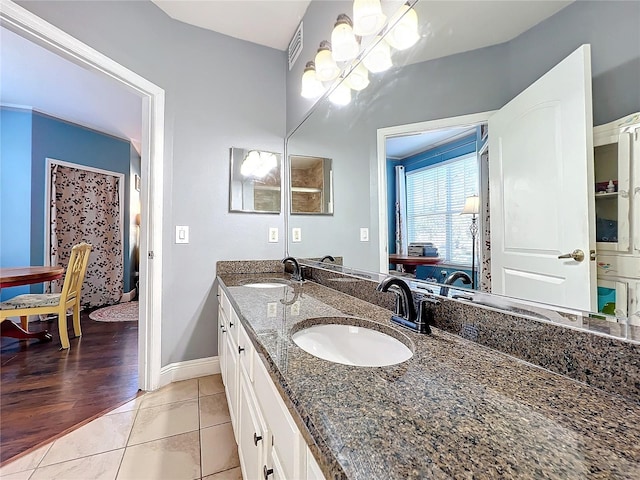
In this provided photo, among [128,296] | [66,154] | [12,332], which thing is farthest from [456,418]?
[128,296]

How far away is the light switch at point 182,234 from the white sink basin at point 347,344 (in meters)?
1.46

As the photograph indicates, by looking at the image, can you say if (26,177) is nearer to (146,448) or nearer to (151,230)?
(151,230)

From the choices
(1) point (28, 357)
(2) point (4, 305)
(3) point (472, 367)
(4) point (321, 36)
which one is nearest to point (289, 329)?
(3) point (472, 367)

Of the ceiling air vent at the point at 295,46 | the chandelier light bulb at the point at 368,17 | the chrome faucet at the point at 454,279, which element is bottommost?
the chrome faucet at the point at 454,279

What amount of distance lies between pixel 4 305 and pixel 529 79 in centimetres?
391

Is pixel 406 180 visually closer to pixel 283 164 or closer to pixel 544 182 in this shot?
pixel 544 182

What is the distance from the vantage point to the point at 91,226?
415cm

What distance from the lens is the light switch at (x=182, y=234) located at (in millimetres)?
2008

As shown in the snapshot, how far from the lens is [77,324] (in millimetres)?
2906

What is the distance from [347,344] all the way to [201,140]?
6.08 ft

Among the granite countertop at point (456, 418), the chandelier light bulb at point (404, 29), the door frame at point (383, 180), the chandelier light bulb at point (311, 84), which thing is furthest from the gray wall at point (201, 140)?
the granite countertop at point (456, 418)

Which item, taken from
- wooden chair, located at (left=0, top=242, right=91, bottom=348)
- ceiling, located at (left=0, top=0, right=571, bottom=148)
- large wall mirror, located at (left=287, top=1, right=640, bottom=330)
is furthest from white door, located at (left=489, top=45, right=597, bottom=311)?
wooden chair, located at (left=0, top=242, right=91, bottom=348)

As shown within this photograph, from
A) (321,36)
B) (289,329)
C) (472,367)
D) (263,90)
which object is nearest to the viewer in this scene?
(472,367)

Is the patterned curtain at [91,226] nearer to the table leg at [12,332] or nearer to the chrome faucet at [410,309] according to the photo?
the table leg at [12,332]
